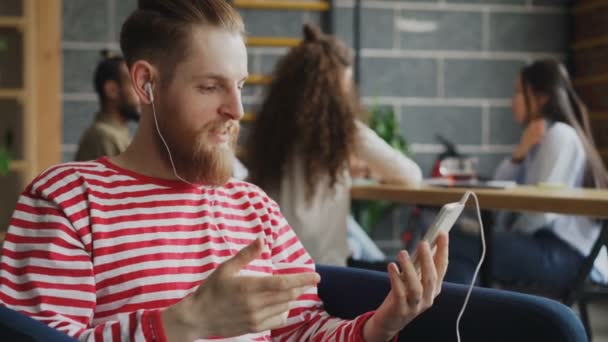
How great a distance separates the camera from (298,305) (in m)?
1.32

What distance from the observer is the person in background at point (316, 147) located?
2693 millimetres

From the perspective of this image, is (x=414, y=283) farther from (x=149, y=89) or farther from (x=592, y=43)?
(x=592, y=43)

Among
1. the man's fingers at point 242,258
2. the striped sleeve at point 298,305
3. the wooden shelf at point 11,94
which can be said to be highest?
the wooden shelf at point 11,94

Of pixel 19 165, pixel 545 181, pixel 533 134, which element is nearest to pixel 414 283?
pixel 545 181

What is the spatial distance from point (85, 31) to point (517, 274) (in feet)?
10.3

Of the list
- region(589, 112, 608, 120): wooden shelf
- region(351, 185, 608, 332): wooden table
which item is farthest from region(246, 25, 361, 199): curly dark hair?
region(589, 112, 608, 120): wooden shelf

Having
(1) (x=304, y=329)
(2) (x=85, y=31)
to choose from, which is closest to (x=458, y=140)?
(2) (x=85, y=31)

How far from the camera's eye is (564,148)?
280 cm

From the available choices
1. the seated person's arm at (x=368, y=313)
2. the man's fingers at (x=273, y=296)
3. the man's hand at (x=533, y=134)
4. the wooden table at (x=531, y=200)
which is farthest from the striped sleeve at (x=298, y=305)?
the man's hand at (x=533, y=134)

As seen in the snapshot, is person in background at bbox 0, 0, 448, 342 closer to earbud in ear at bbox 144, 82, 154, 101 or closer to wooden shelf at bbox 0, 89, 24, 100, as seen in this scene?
earbud in ear at bbox 144, 82, 154, 101

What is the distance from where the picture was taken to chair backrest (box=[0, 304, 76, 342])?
964 mm

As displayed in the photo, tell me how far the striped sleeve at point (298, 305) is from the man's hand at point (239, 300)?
13.8 inches

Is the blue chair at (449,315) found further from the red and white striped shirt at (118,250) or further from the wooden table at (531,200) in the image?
the wooden table at (531,200)

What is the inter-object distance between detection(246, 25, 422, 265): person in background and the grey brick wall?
2.19 meters
